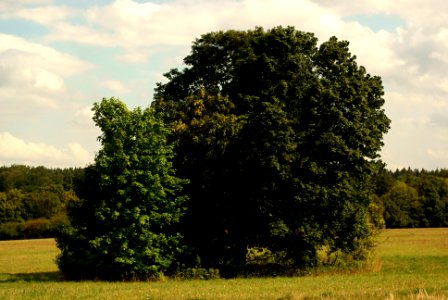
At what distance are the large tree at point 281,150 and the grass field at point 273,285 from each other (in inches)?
145

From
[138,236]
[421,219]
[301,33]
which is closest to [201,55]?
[301,33]

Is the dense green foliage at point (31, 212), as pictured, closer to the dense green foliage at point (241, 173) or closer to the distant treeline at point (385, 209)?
the distant treeline at point (385, 209)

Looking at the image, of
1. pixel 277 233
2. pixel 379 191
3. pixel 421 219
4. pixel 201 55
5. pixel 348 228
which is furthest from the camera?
pixel 379 191

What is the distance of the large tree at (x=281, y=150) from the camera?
119ft

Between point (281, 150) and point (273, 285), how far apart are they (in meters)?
9.62

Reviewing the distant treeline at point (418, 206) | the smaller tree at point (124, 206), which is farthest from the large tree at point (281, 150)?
the distant treeline at point (418, 206)

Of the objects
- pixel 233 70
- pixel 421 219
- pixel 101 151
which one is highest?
pixel 233 70

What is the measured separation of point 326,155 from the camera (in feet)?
121

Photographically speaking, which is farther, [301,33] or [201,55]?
[201,55]

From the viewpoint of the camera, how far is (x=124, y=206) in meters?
35.7

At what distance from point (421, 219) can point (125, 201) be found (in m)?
95.0

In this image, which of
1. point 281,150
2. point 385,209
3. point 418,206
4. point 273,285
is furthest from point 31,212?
point 273,285

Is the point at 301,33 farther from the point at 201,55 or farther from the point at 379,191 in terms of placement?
the point at 379,191

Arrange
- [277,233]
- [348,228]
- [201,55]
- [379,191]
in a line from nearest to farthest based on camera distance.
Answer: [277,233]
[348,228]
[201,55]
[379,191]
